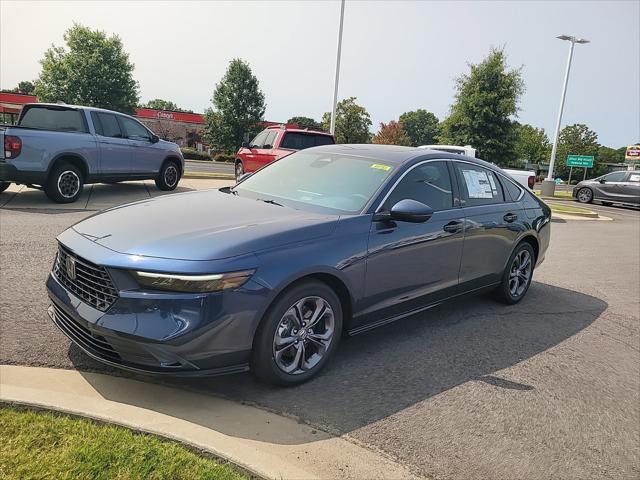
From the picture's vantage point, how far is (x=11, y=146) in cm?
888

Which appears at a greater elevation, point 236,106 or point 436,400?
point 236,106

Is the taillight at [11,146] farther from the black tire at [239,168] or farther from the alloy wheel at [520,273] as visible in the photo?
the alloy wheel at [520,273]

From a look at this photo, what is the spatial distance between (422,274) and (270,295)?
165cm

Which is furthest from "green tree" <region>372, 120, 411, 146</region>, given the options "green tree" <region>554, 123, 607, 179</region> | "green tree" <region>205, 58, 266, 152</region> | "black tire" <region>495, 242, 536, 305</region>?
"black tire" <region>495, 242, 536, 305</region>

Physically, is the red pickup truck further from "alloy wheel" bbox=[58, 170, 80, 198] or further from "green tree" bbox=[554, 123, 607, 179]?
"green tree" bbox=[554, 123, 607, 179]

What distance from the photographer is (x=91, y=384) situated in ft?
10.4

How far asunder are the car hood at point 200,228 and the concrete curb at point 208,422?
887 mm

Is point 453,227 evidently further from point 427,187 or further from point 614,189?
point 614,189

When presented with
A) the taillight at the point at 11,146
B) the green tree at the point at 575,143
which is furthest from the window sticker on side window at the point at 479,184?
the green tree at the point at 575,143

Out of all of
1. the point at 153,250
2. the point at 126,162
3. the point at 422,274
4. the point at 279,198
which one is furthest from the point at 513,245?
the point at 126,162

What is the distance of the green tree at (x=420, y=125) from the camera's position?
121 m

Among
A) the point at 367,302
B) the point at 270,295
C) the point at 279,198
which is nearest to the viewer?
the point at 270,295

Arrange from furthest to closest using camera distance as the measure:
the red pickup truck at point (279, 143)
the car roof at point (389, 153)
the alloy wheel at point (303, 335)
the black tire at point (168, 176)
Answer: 1. the red pickup truck at point (279, 143)
2. the black tire at point (168, 176)
3. the car roof at point (389, 153)
4. the alloy wheel at point (303, 335)

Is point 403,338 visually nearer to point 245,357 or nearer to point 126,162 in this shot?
point 245,357
